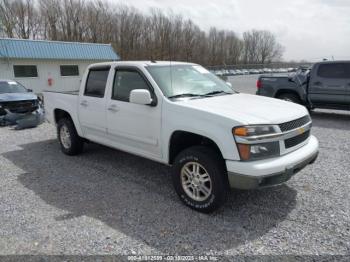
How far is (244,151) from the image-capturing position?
304 cm

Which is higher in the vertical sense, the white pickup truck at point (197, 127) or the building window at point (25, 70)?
the building window at point (25, 70)

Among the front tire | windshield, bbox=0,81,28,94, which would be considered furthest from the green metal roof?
the front tire

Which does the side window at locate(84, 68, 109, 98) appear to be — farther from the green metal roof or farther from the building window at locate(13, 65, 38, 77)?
the building window at locate(13, 65, 38, 77)

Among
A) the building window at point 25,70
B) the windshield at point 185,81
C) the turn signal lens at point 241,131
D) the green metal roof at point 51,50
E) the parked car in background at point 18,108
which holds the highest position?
the green metal roof at point 51,50

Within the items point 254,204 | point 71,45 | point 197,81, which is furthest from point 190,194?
point 71,45

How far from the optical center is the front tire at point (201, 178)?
3293mm

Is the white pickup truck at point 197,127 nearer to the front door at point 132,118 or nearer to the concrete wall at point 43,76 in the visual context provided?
the front door at point 132,118

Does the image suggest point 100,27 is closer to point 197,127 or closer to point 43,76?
point 43,76

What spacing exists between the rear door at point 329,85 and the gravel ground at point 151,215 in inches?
180

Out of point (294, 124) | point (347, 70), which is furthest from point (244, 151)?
point (347, 70)

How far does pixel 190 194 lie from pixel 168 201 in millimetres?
407

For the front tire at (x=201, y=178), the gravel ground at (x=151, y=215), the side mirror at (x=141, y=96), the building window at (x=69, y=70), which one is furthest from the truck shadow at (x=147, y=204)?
the building window at (x=69, y=70)

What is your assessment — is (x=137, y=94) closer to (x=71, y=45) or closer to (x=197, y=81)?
(x=197, y=81)

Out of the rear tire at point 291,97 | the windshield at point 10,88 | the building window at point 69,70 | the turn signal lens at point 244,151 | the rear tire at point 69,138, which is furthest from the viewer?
the building window at point 69,70
